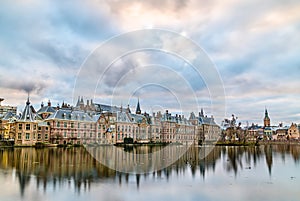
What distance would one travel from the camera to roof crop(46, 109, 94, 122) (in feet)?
188

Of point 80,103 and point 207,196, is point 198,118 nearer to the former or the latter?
point 80,103

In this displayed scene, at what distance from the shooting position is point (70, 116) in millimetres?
59406

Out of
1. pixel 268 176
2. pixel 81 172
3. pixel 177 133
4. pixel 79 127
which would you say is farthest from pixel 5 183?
pixel 177 133

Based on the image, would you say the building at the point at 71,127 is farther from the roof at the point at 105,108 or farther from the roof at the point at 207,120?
the roof at the point at 207,120

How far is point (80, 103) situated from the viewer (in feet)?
268

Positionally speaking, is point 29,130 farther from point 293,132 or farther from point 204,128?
point 293,132

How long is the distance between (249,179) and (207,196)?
530 centimetres

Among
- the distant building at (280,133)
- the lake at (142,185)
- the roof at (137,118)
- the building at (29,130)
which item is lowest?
the distant building at (280,133)

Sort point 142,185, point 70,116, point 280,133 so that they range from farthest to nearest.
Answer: point 280,133, point 70,116, point 142,185

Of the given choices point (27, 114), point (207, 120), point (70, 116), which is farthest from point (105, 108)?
point (207, 120)

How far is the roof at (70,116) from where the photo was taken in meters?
57.4

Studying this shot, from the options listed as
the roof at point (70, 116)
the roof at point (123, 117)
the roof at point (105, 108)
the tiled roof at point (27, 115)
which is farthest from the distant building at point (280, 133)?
the tiled roof at point (27, 115)

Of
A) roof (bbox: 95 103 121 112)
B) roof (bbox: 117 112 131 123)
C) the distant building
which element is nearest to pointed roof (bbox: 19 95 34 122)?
roof (bbox: 117 112 131 123)

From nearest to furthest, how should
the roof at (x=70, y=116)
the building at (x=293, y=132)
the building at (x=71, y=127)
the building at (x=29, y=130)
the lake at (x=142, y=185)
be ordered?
the lake at (x=142, y=185), the building at (x=29, y=130), the building at (x=71, y=127), the roof at (x=70, y=116), the building at (x=293, y=132)
